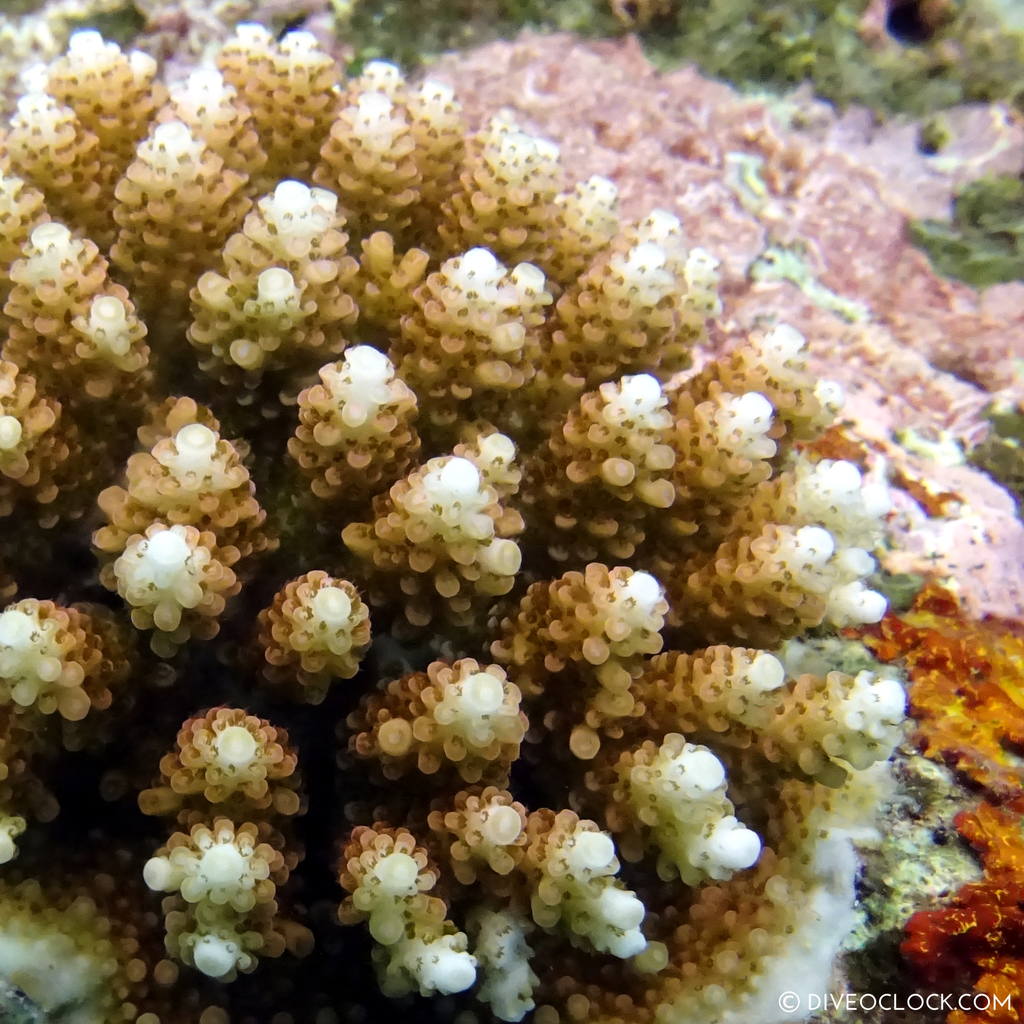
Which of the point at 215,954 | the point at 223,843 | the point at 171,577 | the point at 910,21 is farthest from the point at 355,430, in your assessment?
the point at 910,21

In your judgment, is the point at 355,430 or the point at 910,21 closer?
the point at 355,430

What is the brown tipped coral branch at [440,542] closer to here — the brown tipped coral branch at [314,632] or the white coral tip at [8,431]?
the brown tipped coral branch at [314,632]

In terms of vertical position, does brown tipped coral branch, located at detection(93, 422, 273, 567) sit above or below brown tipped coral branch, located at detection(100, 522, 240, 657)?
above

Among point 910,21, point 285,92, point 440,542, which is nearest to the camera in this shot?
point 440,542

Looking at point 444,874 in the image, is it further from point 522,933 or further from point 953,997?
point 953,997

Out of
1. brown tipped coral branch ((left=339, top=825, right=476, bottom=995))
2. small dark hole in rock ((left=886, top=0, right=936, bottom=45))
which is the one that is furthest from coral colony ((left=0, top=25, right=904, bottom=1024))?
small dark hole in rock ((left=886, top=0, right=936, bottom=45))

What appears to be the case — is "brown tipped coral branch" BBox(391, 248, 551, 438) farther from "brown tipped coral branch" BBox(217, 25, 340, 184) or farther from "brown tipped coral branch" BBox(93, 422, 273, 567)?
"brown tipped coral branch" BBox(217, 25, 340, 184)

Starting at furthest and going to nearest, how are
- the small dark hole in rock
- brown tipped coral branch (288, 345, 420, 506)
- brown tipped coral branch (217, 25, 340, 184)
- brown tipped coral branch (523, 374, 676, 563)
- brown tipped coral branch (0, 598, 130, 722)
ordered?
the small dark hole in rock → brown tipped coral branch (217, 25, 340, 184) → brown tipped coral branch (523, 374, 676, 563) → brown tipped coral branch (288, 345, 420, 506) → brown tipped coral branch (0, 598, 130, 722)

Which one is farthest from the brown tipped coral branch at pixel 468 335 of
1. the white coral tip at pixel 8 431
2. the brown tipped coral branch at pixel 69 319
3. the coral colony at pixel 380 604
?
the white coral tip at pixel 8 431

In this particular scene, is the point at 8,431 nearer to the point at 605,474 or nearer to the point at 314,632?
the point at 314,632

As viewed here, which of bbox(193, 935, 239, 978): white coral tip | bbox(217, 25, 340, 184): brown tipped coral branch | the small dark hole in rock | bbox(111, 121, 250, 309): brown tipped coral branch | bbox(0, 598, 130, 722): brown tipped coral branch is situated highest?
the small dark hole in rock
